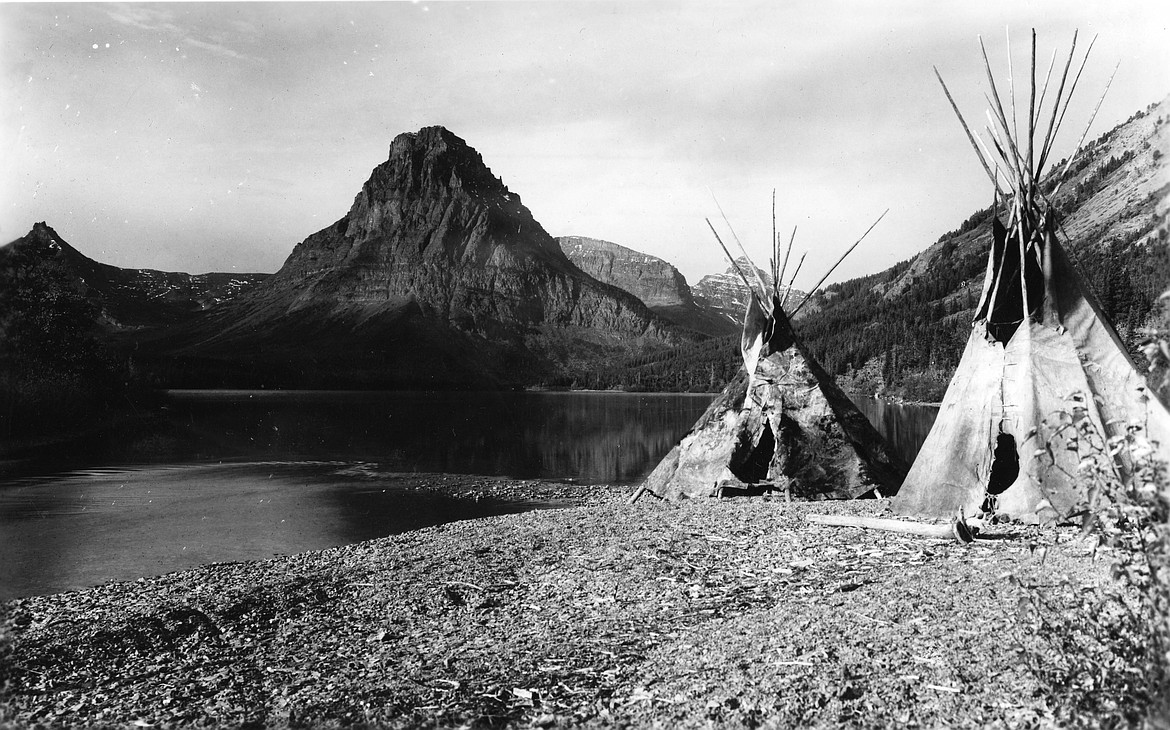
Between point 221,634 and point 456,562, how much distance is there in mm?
3148

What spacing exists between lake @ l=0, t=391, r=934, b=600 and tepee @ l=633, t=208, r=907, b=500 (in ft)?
24.9

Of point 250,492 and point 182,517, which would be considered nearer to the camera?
point 182,517

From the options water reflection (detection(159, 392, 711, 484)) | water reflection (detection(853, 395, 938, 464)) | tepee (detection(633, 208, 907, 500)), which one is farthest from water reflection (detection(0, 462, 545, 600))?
water reflection (detection(853, 395, 938, 464))

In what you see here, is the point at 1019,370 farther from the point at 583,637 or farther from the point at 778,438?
Result: the point at 583,637

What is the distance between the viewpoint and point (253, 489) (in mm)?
25625

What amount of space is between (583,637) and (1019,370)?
8.24 m

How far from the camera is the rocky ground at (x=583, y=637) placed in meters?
4.76

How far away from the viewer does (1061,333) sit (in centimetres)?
1075

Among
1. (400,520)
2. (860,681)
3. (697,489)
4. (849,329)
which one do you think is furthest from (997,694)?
(849,329)

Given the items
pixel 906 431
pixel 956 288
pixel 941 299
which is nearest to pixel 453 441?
pixel 906 431

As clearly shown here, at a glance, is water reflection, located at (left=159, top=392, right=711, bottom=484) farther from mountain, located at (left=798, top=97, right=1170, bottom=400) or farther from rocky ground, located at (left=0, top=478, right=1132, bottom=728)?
mountain, located at (left=798, top=97, right=1170, bottom=400)

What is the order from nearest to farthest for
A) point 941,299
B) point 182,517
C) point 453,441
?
point 182,517 → point 453,441 → point 941,299

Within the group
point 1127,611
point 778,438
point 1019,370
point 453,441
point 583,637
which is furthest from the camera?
point 453,441

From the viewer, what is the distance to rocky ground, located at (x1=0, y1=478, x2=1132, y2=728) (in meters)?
4.76
